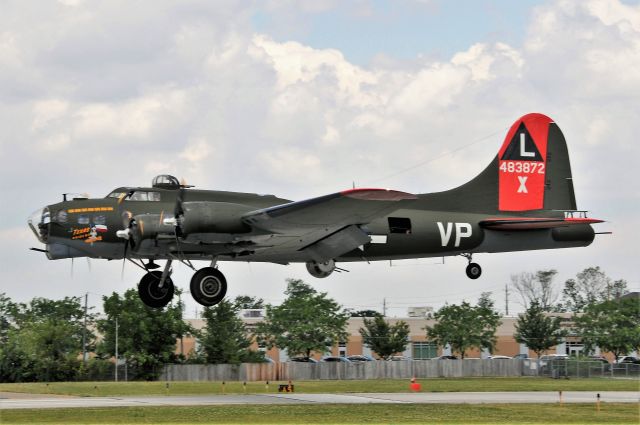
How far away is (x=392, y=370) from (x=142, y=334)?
1875cm

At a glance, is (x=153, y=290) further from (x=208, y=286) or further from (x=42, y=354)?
(x=42, y=354)

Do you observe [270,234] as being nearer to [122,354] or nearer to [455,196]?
[455,196]

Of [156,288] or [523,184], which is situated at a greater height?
[523,184]

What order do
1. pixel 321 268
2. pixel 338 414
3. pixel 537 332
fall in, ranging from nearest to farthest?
pixel 338 414, pixel 321 268, pixel 537 332

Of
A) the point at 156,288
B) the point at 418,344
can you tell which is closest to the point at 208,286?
the point at 156,288

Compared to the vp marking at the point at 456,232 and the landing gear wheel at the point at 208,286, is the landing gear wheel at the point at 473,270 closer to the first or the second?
the vp marking at the point at 456,232

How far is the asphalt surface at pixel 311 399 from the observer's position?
108 ft

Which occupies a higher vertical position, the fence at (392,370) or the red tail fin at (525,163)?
the red tail fin at (525,163)

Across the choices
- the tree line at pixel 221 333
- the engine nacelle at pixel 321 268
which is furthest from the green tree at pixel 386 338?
the engine nacelle at pixel 321 268

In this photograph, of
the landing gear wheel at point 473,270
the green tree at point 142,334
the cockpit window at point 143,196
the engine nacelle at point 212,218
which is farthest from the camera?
the green tree at point 142,334

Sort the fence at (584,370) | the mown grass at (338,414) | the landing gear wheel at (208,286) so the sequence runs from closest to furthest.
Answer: the mown grass at (338,414)
the landing gear wheel at (208,286)
the fence at (584,370)

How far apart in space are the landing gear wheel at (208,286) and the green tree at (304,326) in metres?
46.0

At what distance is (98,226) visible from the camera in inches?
1164

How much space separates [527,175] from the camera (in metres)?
36.5
